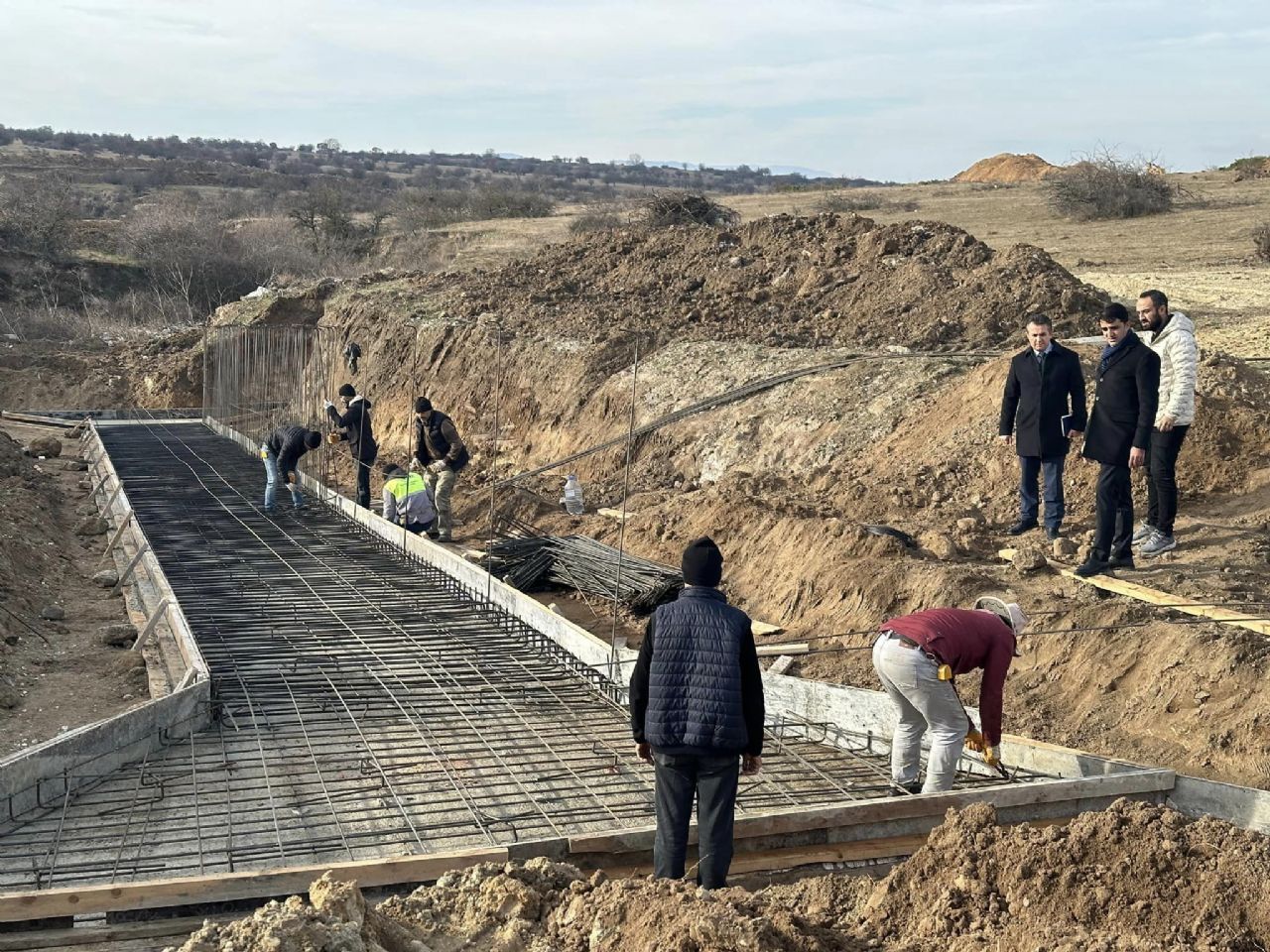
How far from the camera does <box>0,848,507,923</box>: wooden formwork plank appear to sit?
155 inches

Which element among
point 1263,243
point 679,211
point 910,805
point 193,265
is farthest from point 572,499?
point 193,265

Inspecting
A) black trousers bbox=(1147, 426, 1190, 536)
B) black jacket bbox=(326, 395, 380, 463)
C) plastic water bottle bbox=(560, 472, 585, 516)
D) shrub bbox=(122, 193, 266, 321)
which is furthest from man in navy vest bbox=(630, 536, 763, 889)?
shrub bbox=(122, 193, 266, 321)

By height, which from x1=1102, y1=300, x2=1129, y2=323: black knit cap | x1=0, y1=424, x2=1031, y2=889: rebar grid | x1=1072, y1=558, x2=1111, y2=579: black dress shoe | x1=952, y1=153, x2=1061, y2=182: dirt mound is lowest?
x1=0, y1=424, x2=1031, y2=889: rebar grid

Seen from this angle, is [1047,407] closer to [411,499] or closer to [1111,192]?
[411,499]

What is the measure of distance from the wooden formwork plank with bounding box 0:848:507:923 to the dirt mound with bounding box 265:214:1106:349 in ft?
32.4

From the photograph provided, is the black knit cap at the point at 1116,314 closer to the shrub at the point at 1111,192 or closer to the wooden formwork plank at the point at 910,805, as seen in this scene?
the wooden formwork plank at the point at 910,805

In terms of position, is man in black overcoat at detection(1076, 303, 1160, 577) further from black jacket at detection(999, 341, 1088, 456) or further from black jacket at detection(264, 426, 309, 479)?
black jacket at detection(264, 426, 309, 479)

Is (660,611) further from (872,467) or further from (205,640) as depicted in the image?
(872,467)

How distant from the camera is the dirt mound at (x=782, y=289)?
44.5 ft

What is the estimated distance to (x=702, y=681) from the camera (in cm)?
399

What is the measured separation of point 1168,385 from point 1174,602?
126 centimetres

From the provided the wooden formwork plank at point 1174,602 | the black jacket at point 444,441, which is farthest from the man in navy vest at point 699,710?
the black jacket at point 444,441

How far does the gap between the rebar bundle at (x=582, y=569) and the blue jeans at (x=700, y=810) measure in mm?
4201

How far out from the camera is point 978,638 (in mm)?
4719
